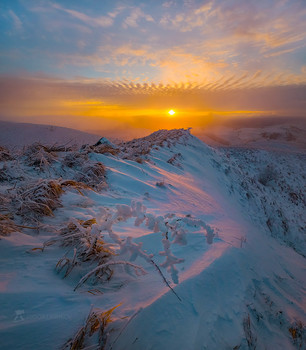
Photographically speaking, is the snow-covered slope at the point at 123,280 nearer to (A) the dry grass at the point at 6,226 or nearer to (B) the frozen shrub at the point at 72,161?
(A) the dry grass at the point at 6,226

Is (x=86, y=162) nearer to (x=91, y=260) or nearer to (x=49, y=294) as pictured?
(x=91, y=260)

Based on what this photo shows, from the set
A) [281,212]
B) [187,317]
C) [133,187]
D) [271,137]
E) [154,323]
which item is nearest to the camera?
[154,323]

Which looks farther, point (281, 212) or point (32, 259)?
point (281, 212)

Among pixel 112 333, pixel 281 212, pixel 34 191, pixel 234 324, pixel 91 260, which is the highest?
pixel 34 191

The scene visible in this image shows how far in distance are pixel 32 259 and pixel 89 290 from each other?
469 mm

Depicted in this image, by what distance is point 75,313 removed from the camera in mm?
1114

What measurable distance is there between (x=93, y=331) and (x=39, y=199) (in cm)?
142

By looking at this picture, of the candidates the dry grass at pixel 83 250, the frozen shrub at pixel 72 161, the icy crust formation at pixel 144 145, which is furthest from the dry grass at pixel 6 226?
the icy crust formation at pixel 144 145

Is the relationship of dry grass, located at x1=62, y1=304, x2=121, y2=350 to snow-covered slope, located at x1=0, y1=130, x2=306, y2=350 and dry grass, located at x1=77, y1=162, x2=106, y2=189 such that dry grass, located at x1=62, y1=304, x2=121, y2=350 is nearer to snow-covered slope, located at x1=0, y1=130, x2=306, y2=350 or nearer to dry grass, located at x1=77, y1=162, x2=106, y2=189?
snow-covered slope, located at x1=0, y1=130, x2=306, y2=350

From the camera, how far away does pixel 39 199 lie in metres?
2.06

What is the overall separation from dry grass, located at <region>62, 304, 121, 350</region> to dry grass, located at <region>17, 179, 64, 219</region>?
115cm

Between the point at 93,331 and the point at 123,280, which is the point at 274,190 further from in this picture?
the point at 93,331

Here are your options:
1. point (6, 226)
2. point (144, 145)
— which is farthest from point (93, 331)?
point (144, 145)

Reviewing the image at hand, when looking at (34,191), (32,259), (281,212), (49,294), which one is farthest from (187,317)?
(281,212)
